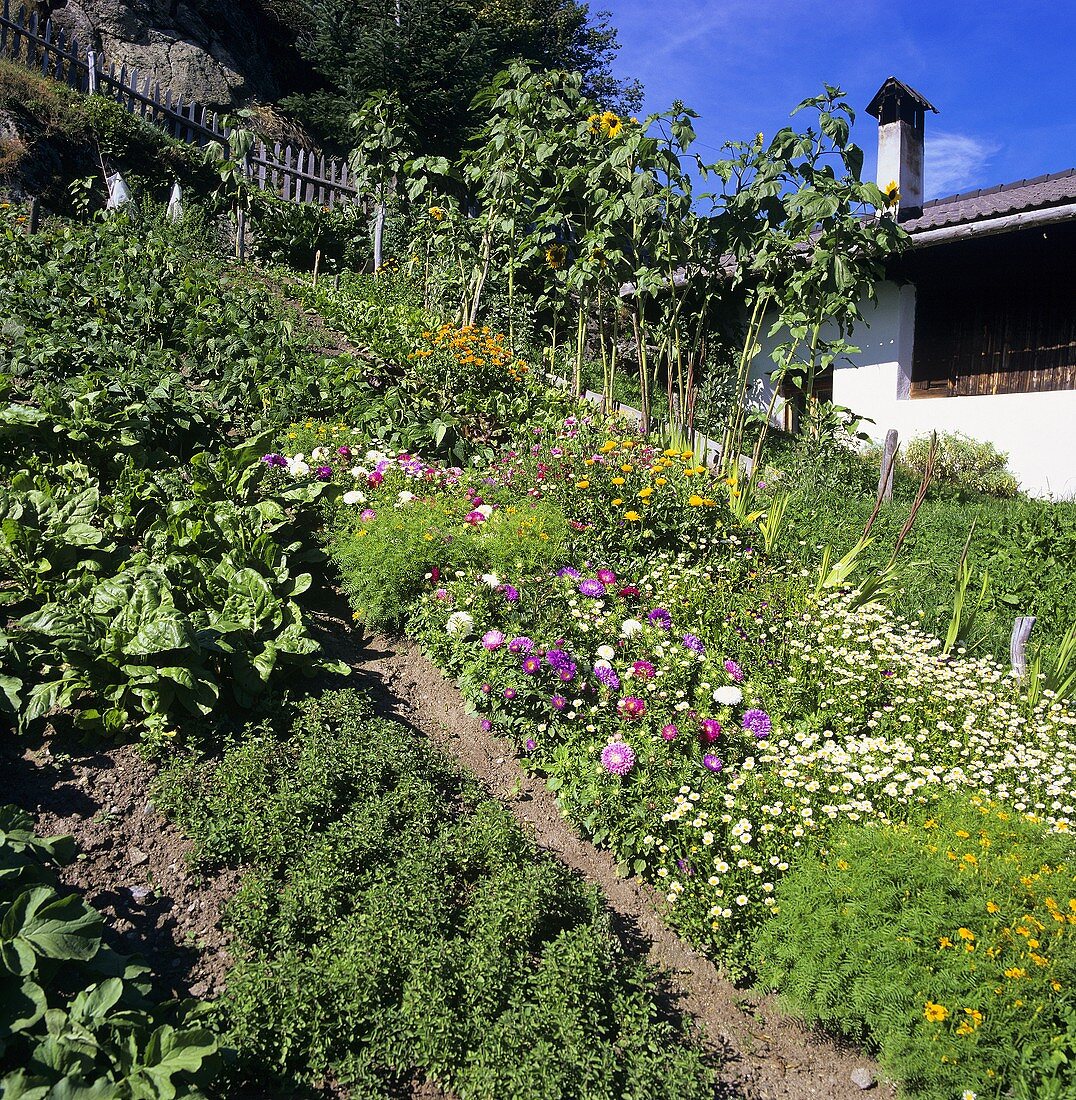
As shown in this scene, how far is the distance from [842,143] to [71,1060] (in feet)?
19.0

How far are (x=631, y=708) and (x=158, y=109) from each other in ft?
40.5

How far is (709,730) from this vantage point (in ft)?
10.8

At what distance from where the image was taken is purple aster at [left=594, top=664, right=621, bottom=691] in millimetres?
3447

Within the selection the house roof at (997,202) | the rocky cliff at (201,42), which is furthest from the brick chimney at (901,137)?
the rocky cliff at (201,42)

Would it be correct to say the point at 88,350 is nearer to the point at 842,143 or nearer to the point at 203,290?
the point at 203,290

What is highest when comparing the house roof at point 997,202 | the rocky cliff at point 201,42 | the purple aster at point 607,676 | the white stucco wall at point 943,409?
the rocky cliff at point 201,42

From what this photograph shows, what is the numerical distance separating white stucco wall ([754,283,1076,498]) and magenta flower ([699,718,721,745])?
21.3 feet

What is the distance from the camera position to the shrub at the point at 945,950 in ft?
6.81

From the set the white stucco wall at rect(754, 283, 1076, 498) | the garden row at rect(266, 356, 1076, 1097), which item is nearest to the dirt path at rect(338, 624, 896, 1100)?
the garden row at rect(266, 356, 1076, 1097)

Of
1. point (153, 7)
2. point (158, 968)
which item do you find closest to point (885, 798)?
point (158, 968)

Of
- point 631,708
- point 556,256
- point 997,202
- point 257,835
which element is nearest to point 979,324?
point 997,202

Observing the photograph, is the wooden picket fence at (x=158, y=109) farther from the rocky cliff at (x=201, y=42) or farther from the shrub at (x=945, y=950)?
the shrub at (x=945, y=950)

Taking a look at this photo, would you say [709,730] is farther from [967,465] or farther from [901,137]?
[901,137]

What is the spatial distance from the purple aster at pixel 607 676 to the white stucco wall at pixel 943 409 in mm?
6530
